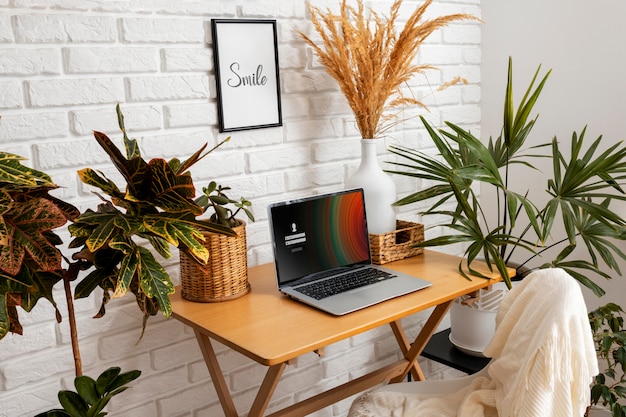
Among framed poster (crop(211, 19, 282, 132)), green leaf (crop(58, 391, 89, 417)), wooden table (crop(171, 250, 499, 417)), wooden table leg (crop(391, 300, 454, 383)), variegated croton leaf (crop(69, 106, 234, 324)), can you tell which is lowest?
wooden table leg (crop(391, 300, 454, 383))

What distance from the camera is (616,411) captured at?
6.44 feet

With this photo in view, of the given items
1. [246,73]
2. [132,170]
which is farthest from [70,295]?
[246,73]

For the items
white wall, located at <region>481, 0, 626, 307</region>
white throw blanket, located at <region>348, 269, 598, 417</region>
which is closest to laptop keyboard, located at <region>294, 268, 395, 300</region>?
white throw blanket, located at <region>348, 269, 598, 417</region>

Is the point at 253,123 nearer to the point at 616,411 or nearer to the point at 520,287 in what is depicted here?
the point at 520,287

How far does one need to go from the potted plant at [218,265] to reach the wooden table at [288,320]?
0.09 ft

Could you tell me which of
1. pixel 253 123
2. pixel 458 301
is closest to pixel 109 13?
pixel 253 123

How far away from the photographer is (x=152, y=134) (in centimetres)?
184

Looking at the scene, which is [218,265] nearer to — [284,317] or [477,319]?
[284,317]

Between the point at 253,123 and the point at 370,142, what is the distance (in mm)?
366

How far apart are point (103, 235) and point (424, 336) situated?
3.80 ft

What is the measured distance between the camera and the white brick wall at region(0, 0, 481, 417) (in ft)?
5.39

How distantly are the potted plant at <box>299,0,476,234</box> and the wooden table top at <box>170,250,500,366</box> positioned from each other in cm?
26

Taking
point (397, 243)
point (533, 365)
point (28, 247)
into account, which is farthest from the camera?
point (397, 243)

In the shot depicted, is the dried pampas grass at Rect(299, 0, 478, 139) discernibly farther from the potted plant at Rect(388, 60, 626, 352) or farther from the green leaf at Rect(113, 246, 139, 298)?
the green leaf at Rect(113, 246, 139, 298)
